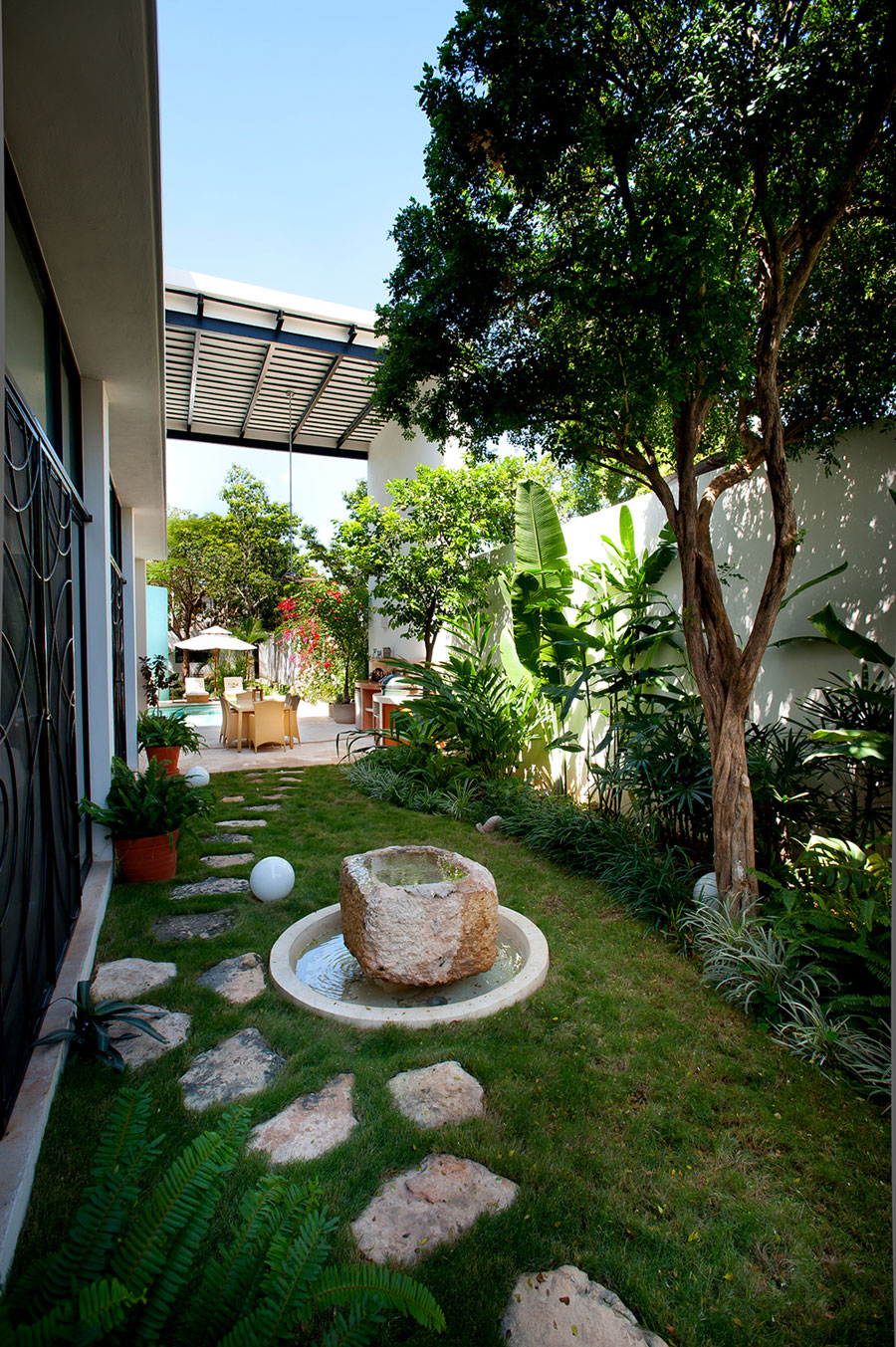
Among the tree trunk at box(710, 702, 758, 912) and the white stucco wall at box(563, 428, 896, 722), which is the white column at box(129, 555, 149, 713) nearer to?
the white stucco wall at box(563, 428, 896, 722)

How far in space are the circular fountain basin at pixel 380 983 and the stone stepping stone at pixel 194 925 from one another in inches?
18.5

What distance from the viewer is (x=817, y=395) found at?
3.95 meters

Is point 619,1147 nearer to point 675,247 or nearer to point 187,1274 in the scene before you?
point 187,1274

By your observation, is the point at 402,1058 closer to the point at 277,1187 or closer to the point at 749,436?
the point at 277,1187

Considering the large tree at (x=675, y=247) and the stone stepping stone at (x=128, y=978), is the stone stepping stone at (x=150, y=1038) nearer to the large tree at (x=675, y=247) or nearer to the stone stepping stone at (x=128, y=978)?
the stone stepping stone at (x=128, y=978)

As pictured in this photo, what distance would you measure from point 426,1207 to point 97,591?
4.14 m

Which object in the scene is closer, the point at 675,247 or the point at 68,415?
the point at 675,247

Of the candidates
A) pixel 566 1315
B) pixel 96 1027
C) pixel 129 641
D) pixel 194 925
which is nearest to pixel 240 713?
pixel 129 641

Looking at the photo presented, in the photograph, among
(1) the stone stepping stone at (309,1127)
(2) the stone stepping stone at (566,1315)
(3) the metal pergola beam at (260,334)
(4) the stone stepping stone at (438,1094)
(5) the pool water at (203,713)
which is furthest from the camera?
(5) the pool water at (203,713)

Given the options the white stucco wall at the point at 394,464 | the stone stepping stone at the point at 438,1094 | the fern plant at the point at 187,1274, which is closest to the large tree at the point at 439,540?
the white stucco wall at the point at 394,464

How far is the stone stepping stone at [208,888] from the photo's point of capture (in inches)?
174

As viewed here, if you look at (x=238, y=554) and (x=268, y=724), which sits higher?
(x=238, y=554)

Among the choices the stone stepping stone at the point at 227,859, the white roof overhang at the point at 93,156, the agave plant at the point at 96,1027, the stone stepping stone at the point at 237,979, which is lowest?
the stone stepping stone at the point at 237,979

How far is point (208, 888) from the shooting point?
179 inches
